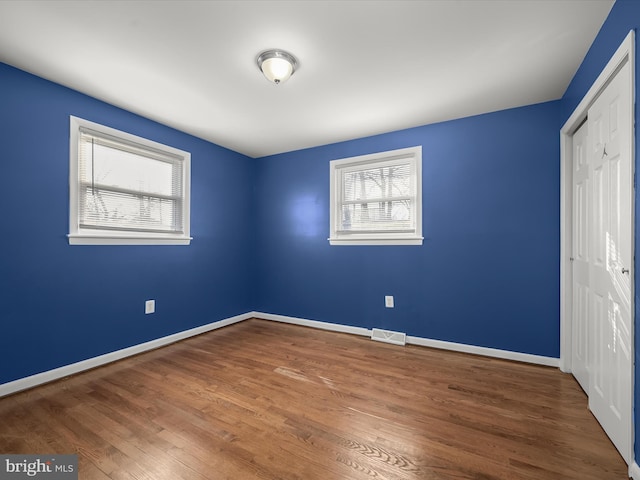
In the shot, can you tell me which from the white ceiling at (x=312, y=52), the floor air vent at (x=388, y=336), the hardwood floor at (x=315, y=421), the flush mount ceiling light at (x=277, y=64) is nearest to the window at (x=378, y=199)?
the white ceiling at (x=312, y=52)

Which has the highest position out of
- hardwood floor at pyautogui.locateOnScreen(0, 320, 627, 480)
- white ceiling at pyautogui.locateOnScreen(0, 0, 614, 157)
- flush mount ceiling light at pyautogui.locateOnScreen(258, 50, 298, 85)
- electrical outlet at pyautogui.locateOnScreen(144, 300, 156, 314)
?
white ceiling at pyautogui.locateOnScreen(0, 0, 614, 157)

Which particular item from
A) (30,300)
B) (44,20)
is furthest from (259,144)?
(30,300)

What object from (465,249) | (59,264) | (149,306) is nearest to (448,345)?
(465,249)

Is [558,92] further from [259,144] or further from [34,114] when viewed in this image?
[34,114]

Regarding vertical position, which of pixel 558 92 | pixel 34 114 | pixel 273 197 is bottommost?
pixel 273 197

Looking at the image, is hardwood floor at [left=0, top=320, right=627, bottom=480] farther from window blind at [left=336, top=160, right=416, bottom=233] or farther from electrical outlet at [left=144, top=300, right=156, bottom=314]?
window blind at [left=336, top=160, right=416, bottom=233]

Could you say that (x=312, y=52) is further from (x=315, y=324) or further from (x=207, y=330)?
(x=207, y=330)

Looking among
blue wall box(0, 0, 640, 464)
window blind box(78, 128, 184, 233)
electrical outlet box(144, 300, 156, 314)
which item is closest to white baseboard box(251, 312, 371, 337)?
blue wall box(0, 0, 640, 464)

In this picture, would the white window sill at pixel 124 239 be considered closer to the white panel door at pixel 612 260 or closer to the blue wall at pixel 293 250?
the blue wall at pixel 293 250

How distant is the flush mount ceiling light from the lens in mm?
2039

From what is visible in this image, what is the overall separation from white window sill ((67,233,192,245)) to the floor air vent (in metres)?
2.59

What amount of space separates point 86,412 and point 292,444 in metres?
1.46

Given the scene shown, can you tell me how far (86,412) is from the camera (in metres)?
1.92

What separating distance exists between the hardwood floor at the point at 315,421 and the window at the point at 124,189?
1314 mm
